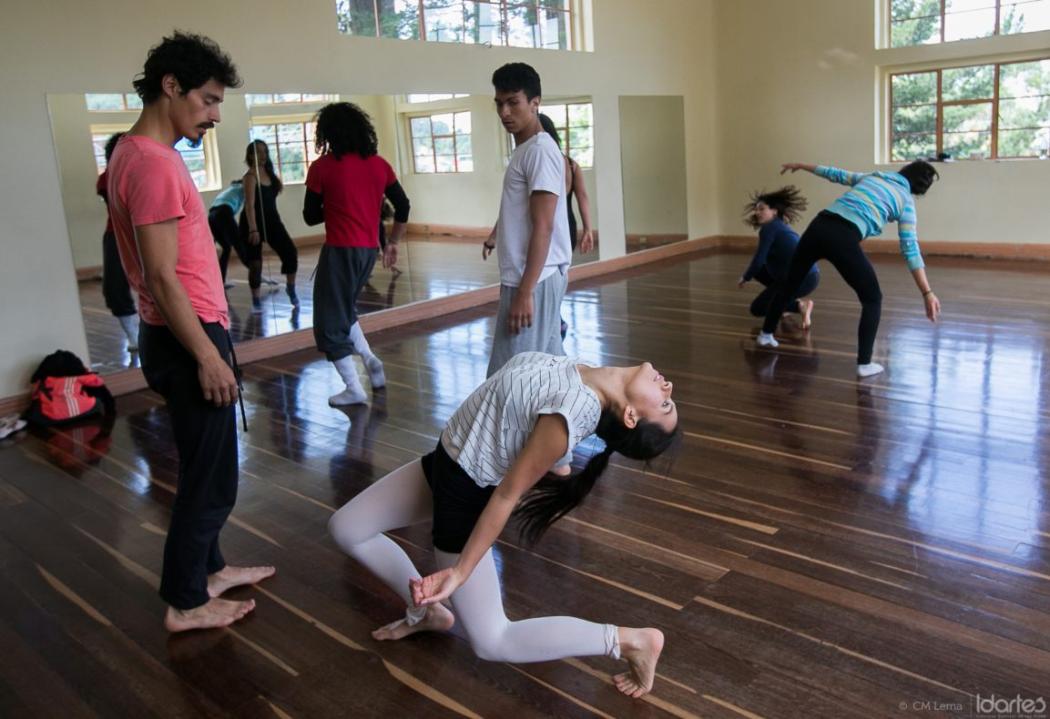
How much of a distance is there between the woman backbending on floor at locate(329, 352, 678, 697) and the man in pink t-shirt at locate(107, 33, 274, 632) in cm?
41

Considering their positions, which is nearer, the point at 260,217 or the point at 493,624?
the point at 493,624

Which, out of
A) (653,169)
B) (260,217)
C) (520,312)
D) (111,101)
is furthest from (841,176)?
(653,169)

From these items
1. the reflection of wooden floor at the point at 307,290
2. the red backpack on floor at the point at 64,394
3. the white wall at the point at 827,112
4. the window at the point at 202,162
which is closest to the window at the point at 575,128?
the reflection of wooden floor at the point at 307,290

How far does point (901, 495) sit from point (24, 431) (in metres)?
3.98

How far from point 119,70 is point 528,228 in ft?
10.9

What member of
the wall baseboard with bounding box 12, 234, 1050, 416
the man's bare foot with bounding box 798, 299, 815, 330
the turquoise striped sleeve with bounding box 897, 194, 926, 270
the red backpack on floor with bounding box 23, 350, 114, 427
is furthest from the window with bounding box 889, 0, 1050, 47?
the red backpack on floor with bounding box 23, 350, 114, 427

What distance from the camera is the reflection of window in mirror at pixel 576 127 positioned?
824cm

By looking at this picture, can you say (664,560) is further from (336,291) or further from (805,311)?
(805,311)

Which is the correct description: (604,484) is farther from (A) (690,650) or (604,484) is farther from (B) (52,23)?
(B) (52,23)

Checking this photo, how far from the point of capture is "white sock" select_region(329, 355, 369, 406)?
4.55 meters

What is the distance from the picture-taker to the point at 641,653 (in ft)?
6.57

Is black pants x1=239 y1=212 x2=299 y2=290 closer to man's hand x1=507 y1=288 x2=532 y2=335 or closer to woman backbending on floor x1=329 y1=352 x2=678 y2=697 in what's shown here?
man's hand x1=507 y1=288 x2=532 y2=335

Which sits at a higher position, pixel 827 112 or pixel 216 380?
pixel 827 112

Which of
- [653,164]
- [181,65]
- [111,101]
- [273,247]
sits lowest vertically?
[273,247]
